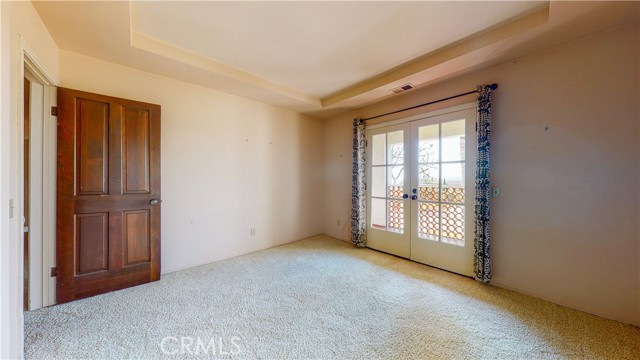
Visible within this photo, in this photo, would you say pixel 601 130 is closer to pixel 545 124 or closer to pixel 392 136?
pixel 545 124

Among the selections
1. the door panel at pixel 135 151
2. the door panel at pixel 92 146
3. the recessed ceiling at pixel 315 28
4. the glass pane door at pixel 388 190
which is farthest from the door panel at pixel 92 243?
the glass pane door at pixel 388 190

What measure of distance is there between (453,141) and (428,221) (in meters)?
1.10

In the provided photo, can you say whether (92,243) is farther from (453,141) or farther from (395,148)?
(453,141)

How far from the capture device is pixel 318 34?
7.33 ft

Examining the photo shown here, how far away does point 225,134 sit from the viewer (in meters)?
3.45

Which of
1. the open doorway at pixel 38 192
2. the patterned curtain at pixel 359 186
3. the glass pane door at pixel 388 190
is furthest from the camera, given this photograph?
the patterned curtain at pixel 359 186

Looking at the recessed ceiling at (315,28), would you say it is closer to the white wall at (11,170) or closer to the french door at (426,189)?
the white wall at (11,170)

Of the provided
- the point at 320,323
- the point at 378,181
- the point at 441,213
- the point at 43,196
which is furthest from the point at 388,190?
the point at 43,196

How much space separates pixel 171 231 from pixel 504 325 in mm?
3619

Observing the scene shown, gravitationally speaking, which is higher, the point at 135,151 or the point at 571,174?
the point at 135,151

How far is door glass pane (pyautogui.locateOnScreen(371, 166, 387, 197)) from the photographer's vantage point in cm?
381

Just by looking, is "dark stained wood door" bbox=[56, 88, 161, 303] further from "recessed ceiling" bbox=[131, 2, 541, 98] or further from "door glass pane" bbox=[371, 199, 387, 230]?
"door glass pane" bbox=[371, 199, 387, 230]

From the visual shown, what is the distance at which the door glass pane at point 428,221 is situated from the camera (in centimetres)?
314

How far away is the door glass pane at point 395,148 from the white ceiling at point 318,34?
797 millimetres
